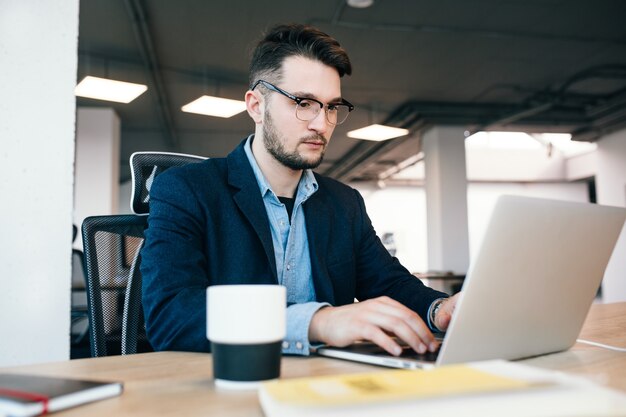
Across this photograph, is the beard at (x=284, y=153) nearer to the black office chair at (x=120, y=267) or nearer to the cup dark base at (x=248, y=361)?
the black office chair at (x=120, y=267)

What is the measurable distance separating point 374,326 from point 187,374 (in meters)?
0.27

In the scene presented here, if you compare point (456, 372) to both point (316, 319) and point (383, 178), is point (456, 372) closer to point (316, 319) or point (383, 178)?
point (316, 319)

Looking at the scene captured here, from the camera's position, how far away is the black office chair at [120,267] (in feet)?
5.07

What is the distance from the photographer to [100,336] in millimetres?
1524

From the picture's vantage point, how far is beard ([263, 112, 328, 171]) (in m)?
1.50

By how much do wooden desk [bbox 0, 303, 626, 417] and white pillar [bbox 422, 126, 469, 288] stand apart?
6783mm

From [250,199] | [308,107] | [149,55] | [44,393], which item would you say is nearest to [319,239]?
[250,199]

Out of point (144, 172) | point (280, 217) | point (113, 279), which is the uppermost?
point (144, 172)

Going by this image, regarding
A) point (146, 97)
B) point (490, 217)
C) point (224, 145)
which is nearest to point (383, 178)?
point (224, 145)

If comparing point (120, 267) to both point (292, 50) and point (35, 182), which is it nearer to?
point (35, 182)

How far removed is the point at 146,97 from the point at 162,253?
589cm

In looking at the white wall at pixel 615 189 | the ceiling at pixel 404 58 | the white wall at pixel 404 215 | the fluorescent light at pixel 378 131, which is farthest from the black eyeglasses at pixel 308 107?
the white wall at pixel 404 215

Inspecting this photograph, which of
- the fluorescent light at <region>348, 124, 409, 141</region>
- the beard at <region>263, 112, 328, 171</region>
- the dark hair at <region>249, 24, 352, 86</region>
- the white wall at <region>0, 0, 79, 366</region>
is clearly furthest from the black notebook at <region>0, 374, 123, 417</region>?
the fluorescent light at <region>348, 124, 409, 141</region>

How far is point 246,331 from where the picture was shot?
65cm
